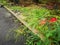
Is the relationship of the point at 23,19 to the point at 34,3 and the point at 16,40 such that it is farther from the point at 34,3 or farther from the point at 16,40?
the point at 34,3

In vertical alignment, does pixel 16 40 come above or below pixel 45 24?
below

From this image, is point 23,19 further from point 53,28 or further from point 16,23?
point 53,28

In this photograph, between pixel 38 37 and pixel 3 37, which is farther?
pixel 3 37

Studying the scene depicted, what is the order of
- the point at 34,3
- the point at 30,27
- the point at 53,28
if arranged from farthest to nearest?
the point at 34,3 → the point at 30,27 → the point at 53,28

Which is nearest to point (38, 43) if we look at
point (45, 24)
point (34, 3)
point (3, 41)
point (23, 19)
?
point (45, 24)

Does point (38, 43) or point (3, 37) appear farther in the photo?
point (3, 37)

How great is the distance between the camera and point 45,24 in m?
6.75

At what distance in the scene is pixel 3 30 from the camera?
331 inches

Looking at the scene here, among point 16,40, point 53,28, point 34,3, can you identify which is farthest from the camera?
point 34,3

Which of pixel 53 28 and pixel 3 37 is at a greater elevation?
pixel 53 28

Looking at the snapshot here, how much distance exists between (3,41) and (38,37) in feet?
4.35

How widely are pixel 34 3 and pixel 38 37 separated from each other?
6995 millimetres

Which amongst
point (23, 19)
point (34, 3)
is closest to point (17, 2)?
point (34, 3)

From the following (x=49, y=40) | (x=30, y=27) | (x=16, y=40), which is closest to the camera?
(x=49, y=40)
